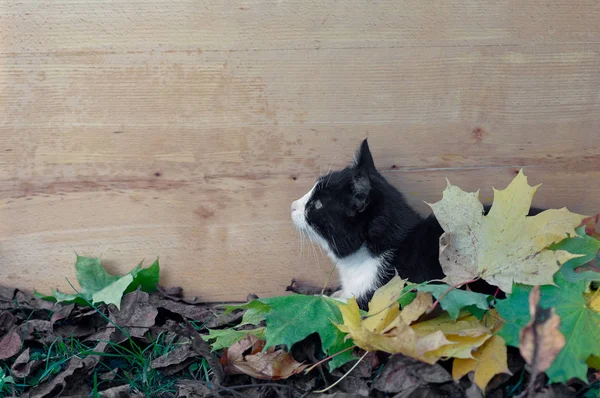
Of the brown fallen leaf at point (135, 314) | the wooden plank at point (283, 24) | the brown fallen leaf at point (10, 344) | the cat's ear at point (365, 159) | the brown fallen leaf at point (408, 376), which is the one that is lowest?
the brown fallen leaf at point (10, 344)

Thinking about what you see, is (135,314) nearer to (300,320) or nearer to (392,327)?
(300,320)

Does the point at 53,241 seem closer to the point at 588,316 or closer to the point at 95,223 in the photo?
the point at 95,223

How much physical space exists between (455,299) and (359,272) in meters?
0.49

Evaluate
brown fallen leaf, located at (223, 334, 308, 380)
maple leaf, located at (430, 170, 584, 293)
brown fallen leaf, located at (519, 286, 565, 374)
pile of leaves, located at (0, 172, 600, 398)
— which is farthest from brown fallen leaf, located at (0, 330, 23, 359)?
brown fallen leaf, located at (519, 286, 565, 374)

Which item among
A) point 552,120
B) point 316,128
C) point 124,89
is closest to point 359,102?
point 316,128

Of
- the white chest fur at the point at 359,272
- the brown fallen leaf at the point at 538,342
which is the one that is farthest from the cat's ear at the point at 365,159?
the brown fallen leaf at the point at 538,342

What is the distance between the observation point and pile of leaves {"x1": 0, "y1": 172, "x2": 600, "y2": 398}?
106cm

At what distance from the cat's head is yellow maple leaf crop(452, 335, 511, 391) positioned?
1.77 feet

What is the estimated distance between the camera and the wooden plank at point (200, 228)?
5.35ft

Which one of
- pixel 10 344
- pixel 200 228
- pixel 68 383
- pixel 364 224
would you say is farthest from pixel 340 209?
pixel 10 344

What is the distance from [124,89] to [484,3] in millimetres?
935

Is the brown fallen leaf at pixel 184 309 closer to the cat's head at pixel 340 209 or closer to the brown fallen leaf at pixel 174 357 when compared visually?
the brown fallen leaf at pixel 174 357

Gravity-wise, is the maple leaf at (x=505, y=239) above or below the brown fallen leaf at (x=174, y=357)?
above

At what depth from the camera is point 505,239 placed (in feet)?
4.04
